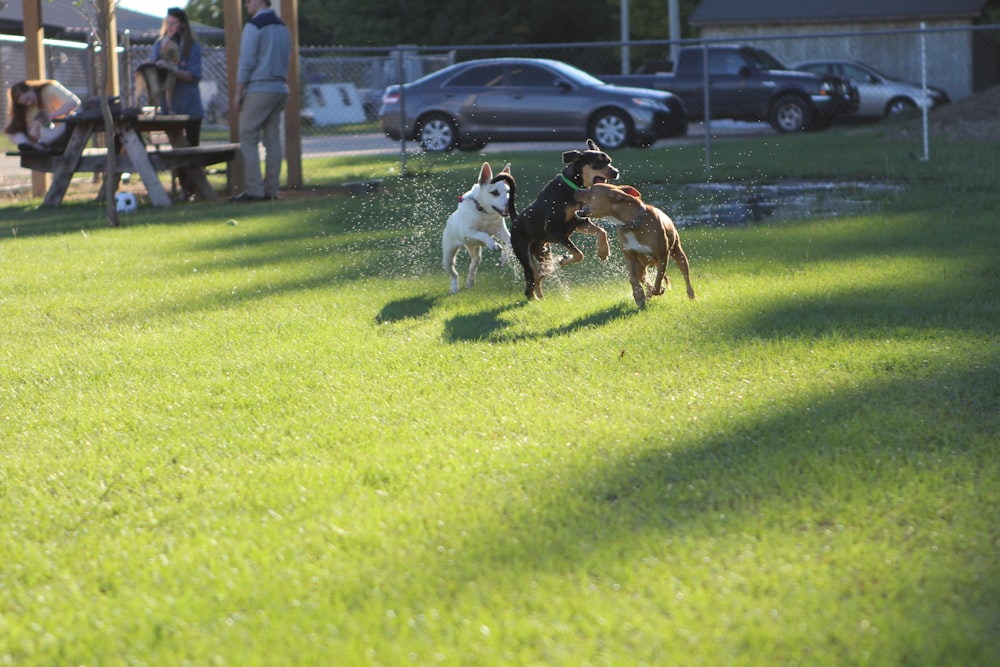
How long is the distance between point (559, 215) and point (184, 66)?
8976mm

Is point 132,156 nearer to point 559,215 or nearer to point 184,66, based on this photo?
point 184,66

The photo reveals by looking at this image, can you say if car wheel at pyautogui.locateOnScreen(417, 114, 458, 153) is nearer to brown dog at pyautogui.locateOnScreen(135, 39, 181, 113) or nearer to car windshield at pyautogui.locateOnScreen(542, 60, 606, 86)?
car windshield at pyautogui.locateOnScreen(542, 60, 606, 86)

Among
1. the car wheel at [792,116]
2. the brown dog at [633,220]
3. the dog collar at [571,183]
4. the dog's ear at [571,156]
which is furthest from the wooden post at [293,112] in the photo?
the car wheel at [792,116]

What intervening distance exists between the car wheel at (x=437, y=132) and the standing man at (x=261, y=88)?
655 centimetres

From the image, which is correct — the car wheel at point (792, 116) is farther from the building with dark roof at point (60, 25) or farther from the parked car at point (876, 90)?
the building with dark roof at point (60, 25)

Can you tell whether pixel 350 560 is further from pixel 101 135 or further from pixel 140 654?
pixel 101 135

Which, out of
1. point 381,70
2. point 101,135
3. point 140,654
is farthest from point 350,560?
point 381,70

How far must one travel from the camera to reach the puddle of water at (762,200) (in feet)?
36.8

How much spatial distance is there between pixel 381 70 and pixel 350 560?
2128cm

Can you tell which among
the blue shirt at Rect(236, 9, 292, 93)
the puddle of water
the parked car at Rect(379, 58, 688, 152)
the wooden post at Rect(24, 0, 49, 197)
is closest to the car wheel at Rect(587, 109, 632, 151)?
the parked car at Rect(379, 58, 688, 152)

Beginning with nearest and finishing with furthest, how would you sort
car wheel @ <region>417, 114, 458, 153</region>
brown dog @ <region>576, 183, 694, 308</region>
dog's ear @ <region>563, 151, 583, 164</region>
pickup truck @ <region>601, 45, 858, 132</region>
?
brown dog @ <region>576, 183, 694, 308</region> < dog's ear @ <region>563, 151, 583, 164</region> < car wheel @ <region>417, 114, 458, 153</region> < pickup truck @ <region>601, 45, 858, 132</region>

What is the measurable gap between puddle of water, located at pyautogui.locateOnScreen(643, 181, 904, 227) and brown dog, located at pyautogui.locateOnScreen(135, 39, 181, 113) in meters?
5.88

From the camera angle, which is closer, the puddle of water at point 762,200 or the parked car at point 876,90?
the puddle of water at point 762,200

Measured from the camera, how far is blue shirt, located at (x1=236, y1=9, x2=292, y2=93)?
1359 centimetres
